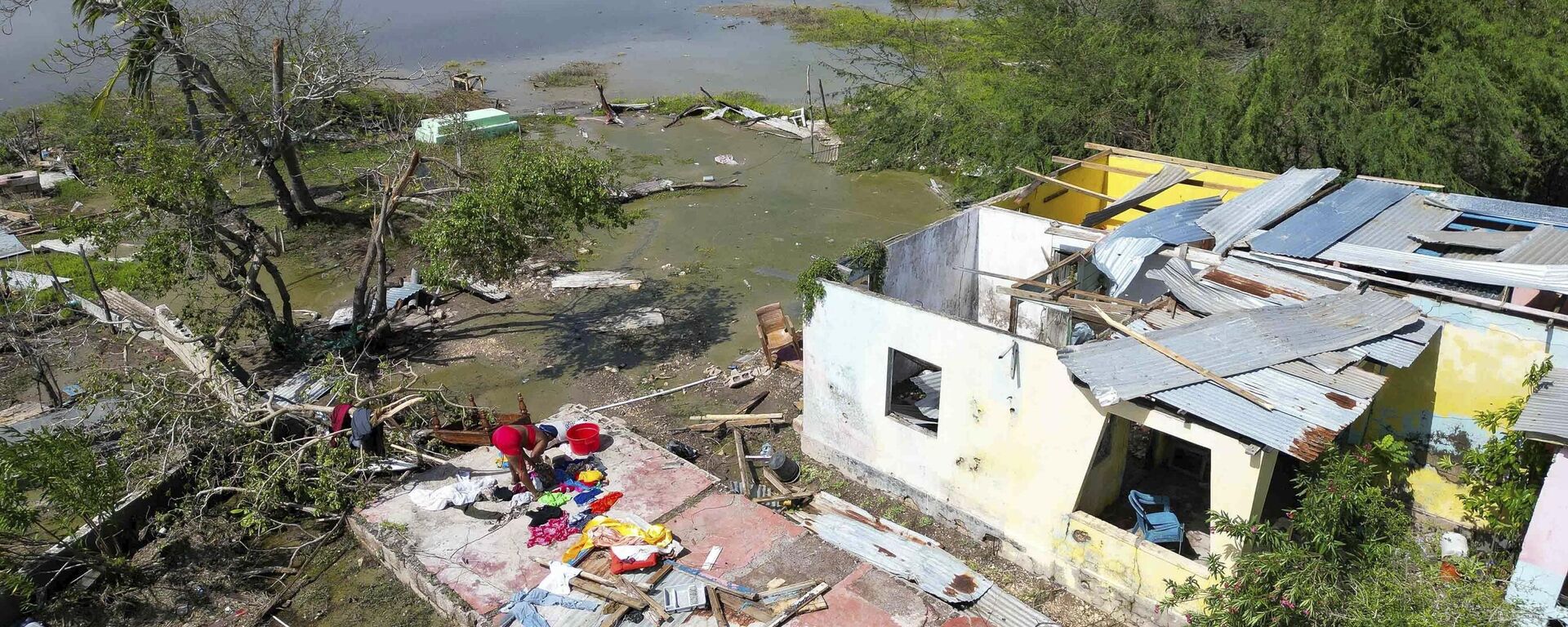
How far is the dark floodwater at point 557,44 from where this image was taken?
34031 mm

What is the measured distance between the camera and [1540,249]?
9.62 m

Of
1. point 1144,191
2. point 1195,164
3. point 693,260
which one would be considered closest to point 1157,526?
point 1144,191

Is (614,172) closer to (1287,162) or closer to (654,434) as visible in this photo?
(654,434)

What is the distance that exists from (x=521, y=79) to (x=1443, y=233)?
1275 inches

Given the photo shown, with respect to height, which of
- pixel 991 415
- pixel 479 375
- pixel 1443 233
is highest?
pixel 1443 233

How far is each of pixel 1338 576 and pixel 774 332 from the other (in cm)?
886

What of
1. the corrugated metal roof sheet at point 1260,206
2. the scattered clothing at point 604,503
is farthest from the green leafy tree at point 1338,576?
the scattered clothing at point 604,503

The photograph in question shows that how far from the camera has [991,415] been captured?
970 cm

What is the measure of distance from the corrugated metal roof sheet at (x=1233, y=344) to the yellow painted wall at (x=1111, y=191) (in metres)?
4.84

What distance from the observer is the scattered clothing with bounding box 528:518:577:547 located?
1012 centimetres

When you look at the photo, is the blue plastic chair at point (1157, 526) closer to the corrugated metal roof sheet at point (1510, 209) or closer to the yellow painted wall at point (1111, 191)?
the corrugated metal roof sheet at point (1510, 209)

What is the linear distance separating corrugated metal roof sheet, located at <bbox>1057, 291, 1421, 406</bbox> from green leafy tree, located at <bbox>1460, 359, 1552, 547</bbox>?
130 cm

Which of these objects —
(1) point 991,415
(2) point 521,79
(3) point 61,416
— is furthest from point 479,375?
(2) point 521,79

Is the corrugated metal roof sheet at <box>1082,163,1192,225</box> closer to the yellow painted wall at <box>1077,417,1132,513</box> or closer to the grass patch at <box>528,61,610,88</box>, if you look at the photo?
the yellow painted wall at <box>1077,417,1132,513</box>
